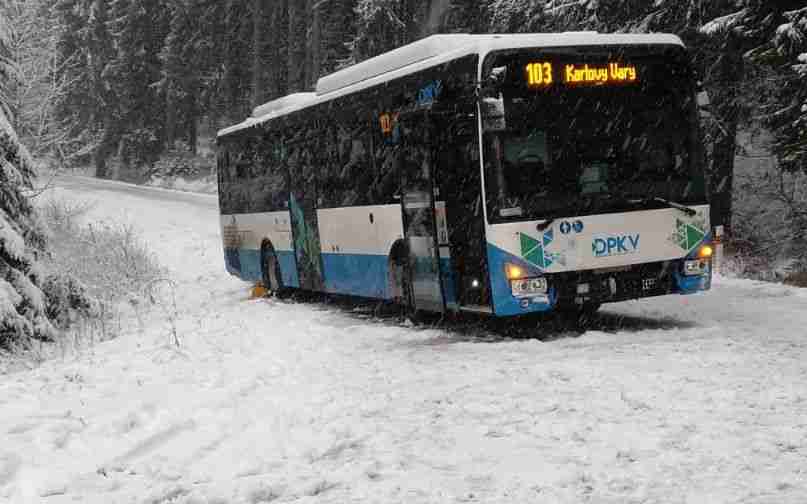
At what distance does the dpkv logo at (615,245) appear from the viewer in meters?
11.6

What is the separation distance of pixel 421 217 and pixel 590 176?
7.84ft

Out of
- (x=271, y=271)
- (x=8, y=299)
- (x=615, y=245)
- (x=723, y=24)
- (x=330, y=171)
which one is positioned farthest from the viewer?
(x=271, y=271)

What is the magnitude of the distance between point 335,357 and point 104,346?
414 cm

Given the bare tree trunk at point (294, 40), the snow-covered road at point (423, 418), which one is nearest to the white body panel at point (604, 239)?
the snow-covered road at point (423, 418)

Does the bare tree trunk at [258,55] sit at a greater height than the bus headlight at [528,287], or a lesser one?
greater

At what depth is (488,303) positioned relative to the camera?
11.8 m

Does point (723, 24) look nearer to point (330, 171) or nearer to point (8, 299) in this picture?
point (330, 171)

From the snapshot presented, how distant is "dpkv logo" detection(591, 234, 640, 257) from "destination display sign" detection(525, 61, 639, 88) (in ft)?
5.56

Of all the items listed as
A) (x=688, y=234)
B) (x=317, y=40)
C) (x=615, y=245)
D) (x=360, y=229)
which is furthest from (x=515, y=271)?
(x=317, y=40)

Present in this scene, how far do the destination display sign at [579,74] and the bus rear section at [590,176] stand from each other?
0.4 inches

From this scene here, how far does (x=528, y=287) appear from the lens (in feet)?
37.6

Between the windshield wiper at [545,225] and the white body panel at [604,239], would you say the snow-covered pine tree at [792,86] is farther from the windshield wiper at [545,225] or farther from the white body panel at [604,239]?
the windshield wiper at [545,225]

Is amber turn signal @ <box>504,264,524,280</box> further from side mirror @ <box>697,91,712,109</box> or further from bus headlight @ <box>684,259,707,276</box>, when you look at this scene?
side mirror @ <box>697,91,712,109</box>

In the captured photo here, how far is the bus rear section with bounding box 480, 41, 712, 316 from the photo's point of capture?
1143cm
